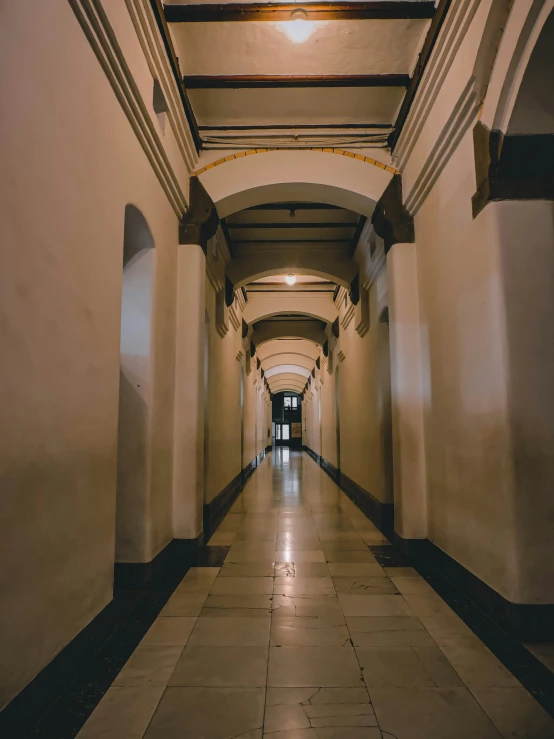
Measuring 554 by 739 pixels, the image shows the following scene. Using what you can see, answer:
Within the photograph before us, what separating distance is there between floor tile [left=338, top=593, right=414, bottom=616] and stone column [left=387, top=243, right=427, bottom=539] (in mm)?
923

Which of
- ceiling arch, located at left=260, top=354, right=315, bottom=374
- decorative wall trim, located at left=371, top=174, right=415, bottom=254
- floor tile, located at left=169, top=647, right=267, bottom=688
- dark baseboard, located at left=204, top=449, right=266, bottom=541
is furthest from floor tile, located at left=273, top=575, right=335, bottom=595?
ceiling arch, located at left=260, top=354, right=315, bottom=374

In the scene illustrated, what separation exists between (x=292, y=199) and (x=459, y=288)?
2.53 metres

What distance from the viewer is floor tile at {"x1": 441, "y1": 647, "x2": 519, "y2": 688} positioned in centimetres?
211

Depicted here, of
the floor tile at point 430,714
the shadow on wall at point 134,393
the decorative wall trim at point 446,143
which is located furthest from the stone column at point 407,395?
the shadow on wall at point 134,393

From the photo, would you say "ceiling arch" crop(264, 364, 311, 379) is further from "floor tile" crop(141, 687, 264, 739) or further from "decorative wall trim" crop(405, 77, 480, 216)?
"floor tile" crop(141, 687, 264, 739)

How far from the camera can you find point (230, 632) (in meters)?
2.70

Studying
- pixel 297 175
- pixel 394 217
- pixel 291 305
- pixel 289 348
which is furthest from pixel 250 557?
pixel 289 348

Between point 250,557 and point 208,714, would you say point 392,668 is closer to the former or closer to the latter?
point 208,714

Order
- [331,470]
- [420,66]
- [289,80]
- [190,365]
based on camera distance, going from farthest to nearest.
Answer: [331,470] < [190,365] < [289,80] < [420,66]

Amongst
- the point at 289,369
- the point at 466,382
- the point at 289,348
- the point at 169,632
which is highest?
the point at 289,348

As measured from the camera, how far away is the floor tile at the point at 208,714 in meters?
1.78

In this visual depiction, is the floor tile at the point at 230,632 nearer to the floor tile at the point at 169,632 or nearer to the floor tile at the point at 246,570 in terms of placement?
the floor tile at the point at 169,632

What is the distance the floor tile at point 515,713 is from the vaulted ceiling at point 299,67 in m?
4.29

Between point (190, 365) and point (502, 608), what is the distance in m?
3.17
